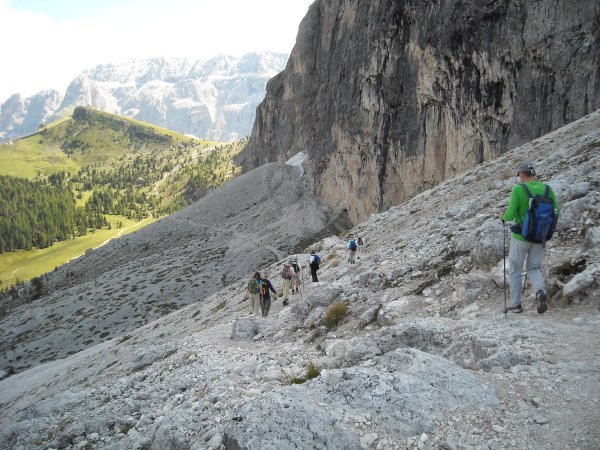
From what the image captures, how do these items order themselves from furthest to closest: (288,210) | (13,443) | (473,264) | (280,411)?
(288,210) → (13,443) → (473,264) → (280,411)

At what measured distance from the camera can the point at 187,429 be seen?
9.53 m

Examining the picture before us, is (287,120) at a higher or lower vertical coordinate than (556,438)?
higher

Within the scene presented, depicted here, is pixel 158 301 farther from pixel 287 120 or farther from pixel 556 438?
pixel 287 120

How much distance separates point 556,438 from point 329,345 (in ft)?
22.3

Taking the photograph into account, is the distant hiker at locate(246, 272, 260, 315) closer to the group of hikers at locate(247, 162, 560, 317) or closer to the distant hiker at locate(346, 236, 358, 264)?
the distant hiker at locate(346, 236, 358, 264)

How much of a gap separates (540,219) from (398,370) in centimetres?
467

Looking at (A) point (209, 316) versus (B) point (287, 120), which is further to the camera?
(B) point (287, 120)

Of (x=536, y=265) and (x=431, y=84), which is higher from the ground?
(x=431, y=84)

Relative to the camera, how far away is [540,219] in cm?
905

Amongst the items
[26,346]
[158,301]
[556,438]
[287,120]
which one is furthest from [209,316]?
[287,120]

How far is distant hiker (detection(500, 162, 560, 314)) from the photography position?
9078 mm

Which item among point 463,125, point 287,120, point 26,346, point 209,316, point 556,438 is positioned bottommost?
point 26,346

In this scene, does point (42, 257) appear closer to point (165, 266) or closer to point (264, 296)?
point (165, 266)

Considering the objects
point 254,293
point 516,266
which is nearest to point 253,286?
point 254,293
